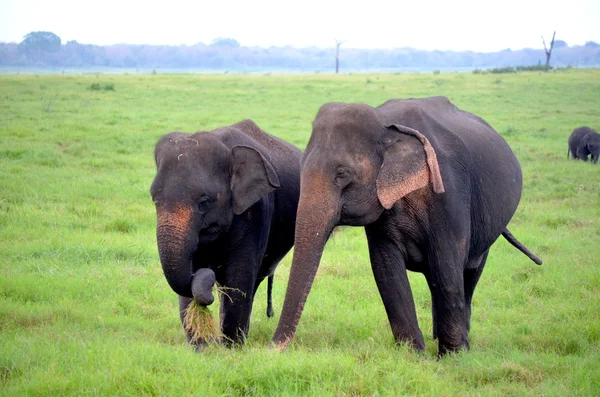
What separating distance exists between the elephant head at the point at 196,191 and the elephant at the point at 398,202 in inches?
27.3

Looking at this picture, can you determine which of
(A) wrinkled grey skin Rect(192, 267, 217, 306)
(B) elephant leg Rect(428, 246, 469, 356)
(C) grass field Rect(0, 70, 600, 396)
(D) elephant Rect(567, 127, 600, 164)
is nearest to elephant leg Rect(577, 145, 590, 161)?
(D) elephant Rect(567, 127, 600, 164)

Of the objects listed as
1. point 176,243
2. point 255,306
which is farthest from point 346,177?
point 255,306

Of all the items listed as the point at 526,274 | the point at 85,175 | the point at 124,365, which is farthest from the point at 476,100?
the point at 124,365

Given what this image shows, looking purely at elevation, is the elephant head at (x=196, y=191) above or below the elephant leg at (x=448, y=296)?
above

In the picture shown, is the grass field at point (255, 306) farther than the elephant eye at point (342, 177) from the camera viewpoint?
No

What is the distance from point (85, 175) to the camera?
1595 cm

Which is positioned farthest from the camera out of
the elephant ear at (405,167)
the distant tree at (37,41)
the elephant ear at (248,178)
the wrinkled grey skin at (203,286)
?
the distant tree at (37,41)

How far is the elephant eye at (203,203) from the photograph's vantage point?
6.42 meters

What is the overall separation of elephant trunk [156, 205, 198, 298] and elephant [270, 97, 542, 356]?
2.77 feet

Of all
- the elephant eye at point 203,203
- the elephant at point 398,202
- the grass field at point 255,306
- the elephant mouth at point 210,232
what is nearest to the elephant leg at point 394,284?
the elephant at point 398,202

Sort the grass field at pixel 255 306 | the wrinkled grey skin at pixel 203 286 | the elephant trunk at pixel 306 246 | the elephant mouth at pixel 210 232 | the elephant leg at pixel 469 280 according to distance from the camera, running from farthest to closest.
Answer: the elephant leg at pixel 469 280 < the elephant mouth at pixel 210 232 < the wrinkled grey skin at pixel 203 286 < the elephant trunk at pixel 306 246 < the grass field at pixel 255 306

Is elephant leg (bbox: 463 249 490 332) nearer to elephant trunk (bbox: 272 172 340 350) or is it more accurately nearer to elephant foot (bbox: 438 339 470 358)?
elephant foot (bbox: 438 339 470 358)

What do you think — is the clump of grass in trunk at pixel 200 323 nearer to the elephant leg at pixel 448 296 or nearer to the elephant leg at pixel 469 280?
the elephant leg at pixel 448 296

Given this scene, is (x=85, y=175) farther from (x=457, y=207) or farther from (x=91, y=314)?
(x=457, y=207)
